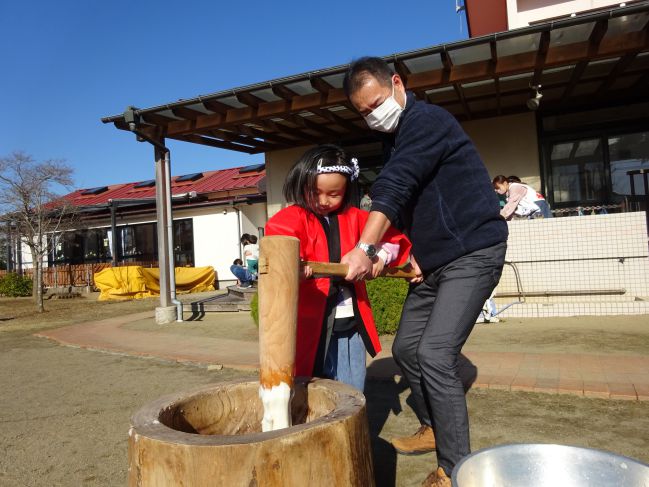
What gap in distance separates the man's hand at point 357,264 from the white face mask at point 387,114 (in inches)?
26.5

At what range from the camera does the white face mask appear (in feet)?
7.44

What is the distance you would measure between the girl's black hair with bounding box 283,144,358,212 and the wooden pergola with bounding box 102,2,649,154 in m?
4.99

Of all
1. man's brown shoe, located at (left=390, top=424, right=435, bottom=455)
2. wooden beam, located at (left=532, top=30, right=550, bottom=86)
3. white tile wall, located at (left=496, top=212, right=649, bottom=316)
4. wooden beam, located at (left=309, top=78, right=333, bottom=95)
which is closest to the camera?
man's brown shoe, located at (left=390, top=424, right=435, bottom=455)

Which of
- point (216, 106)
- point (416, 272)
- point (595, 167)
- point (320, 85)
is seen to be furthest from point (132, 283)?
point (416, 272)

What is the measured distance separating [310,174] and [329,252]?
392mm

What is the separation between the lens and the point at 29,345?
8.03 m

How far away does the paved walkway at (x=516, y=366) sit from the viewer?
3846 millimetres

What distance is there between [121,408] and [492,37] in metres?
5.99

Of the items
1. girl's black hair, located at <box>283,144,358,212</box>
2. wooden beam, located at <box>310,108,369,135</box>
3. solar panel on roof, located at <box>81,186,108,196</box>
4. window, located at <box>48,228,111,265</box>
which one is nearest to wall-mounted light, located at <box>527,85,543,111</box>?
wooden beam, located at <box>310,108,369,135</box>

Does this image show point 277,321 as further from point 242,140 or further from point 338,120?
point 242,140

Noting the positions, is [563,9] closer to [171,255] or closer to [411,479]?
[171,255]

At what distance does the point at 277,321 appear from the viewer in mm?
1741

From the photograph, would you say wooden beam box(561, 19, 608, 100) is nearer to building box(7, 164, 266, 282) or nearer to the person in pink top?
the person in pink top

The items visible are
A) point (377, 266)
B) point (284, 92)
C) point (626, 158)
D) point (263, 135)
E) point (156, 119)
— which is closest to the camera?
point (377, 266)
